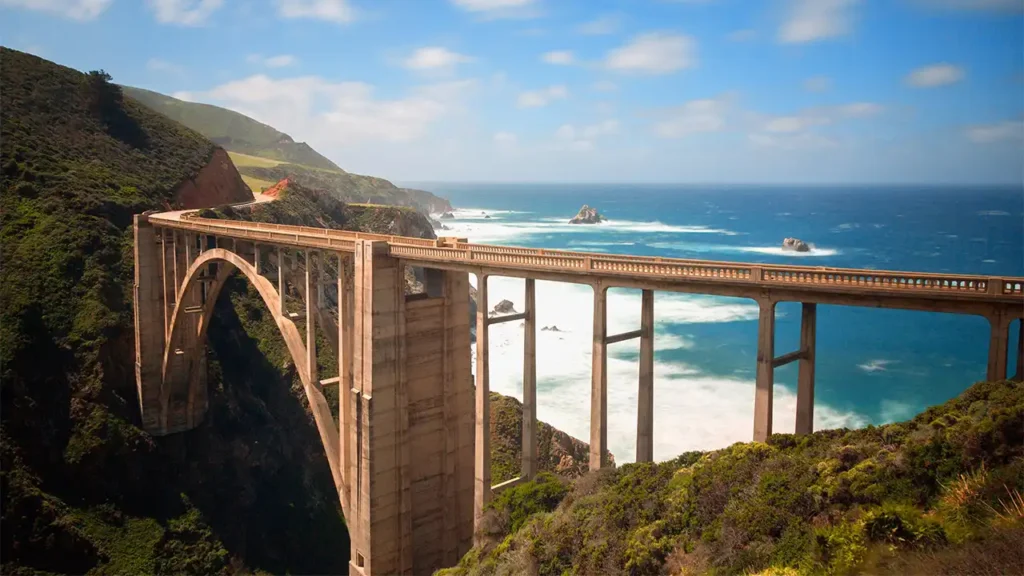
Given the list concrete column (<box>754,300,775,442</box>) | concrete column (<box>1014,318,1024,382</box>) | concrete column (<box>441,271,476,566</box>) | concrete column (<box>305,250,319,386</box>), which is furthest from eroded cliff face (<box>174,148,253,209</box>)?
concrete column (<box>1014,318,1024,382</box>)

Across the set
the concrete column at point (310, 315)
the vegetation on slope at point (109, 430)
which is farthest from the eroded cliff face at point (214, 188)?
the concrete column at point (310, 315)

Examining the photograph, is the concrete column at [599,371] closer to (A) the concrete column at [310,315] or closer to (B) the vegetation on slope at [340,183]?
(A) the concrete column at [310,315]

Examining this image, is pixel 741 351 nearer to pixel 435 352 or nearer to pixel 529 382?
pixel 435 352

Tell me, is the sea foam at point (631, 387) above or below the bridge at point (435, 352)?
below

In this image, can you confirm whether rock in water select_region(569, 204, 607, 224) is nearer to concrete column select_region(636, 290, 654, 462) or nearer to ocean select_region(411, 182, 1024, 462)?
ocean select_region(411, 182, 1024, 462)

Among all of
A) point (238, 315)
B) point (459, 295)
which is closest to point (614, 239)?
point (238, 315)
